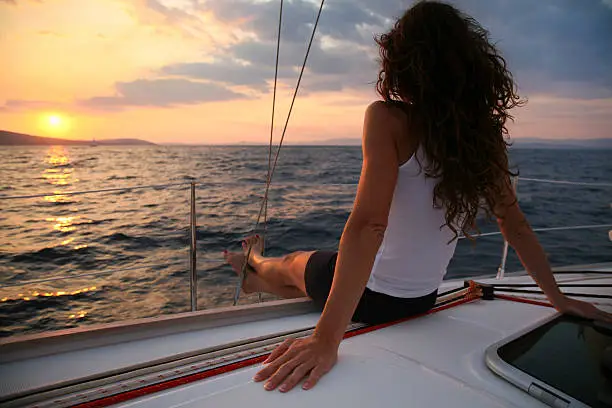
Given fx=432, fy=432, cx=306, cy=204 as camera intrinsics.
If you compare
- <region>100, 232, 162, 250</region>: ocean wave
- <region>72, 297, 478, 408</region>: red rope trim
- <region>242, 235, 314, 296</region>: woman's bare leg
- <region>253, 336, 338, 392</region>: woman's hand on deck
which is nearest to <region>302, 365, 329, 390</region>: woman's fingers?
<region>253, 336, 338, 392</region>: woman's hand on deck

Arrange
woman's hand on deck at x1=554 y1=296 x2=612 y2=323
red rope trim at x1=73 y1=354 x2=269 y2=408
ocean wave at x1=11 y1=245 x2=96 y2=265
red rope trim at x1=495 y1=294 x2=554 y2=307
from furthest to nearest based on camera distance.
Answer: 1. ocean wave at x1=11 y1=245 x2=96 y2=265
2. red rope trim at x1=495 y1=294 x2=554 y2=307
3. woman's hand on deck at x1=554 y1=296 x2=612 y2=323
4. red rope trim at x1=73 y1=354 x2=269 y2=408

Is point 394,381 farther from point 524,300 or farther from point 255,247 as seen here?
point 255,247

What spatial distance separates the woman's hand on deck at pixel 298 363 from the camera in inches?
27.3

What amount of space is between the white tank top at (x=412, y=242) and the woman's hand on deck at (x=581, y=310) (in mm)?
307

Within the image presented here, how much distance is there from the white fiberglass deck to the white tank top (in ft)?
0.33

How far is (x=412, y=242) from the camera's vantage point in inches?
37.2

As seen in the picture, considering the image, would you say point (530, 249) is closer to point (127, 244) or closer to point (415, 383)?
point (415, 383)

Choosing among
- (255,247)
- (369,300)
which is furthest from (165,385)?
(255,247)

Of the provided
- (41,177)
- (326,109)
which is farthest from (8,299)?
(41,177)

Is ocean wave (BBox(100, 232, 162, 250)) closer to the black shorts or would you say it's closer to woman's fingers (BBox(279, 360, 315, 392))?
the black shorts

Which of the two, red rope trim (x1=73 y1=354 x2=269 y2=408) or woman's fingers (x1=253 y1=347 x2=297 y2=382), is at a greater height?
woman's fingers (x1=253 y1=347 x2=297 y2=382)

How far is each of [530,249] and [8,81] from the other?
4.46ft

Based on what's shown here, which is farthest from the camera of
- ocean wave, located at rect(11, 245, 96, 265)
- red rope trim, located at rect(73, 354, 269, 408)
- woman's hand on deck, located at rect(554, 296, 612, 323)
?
ocean wave, located at rect(11, 245, 96, 265)

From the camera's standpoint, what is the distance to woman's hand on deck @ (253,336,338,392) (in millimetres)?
693
